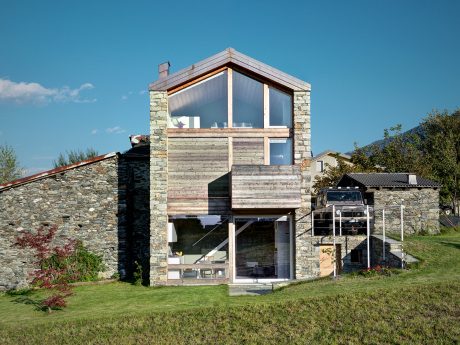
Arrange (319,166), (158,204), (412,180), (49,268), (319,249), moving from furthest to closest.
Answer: (319,166)
(412,180)
(319,249)
(49,268)
(158,204)

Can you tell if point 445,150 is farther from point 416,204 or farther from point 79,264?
point 79,264

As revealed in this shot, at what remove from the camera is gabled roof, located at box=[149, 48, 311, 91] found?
17.8 metres

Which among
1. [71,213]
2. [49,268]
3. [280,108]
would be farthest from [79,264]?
[280,108]

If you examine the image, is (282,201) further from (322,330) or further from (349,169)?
(349,169)

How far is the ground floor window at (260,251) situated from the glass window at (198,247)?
0.56m

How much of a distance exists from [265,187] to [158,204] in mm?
4058

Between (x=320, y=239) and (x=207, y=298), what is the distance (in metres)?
6.23

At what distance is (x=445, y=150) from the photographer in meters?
47.3

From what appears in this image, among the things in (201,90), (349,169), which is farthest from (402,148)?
(201,90)

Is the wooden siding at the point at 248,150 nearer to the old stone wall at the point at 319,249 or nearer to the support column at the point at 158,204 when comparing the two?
the support column at the point at 158,204

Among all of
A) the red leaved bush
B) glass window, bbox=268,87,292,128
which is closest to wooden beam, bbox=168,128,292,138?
glass window, bbox=268,87,292,128

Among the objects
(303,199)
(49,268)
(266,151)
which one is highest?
(266,151)

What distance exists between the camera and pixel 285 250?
18.3 m

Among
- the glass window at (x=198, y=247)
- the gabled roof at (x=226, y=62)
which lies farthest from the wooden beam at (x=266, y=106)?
the glass window at (x=198, y=247)
